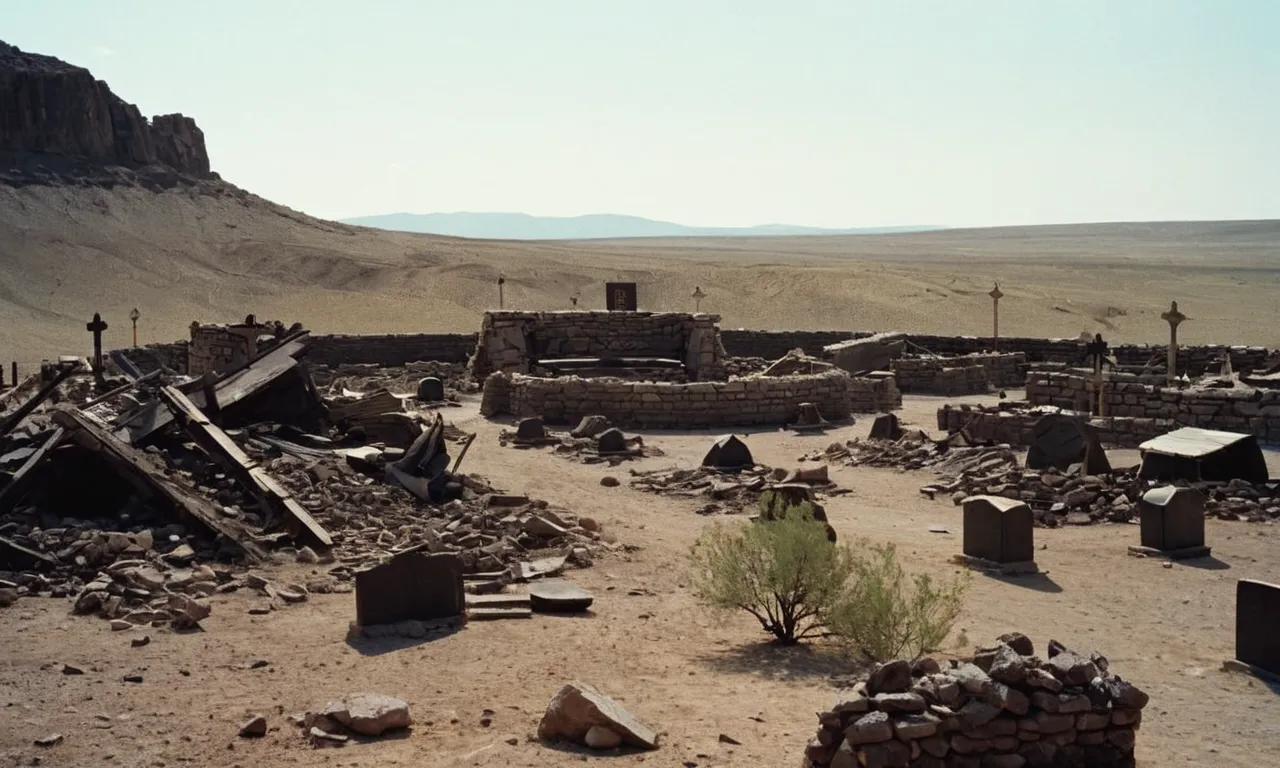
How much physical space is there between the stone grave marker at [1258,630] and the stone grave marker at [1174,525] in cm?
325

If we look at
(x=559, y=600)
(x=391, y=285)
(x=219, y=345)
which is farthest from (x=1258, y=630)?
(x=391, y=285)

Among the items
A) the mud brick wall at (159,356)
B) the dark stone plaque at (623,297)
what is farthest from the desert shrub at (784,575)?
the mud brick wall at (159,356)

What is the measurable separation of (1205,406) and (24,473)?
13.9 meters

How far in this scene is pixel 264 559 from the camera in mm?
10312

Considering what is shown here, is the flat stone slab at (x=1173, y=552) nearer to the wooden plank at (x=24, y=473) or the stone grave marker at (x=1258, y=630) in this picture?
the stone grave marker at (x=1258, y=630)

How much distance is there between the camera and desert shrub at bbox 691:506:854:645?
27.7ft

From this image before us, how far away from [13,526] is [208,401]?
314cm

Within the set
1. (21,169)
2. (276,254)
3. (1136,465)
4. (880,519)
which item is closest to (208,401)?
(880,519)

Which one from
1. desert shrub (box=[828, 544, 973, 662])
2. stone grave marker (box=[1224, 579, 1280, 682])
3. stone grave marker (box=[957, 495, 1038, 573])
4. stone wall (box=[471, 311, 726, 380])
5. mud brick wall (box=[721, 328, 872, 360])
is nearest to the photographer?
desert shrub (box=[828, 544, 973, 662])

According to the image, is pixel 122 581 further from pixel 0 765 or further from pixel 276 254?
pixel 276 254

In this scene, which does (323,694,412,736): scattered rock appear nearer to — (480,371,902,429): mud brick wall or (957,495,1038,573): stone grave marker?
(957,495,1038,573): stone grave marker

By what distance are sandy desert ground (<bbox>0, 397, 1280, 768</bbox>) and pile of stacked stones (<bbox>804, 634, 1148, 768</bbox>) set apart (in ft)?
1.40

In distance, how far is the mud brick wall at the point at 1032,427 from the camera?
55.8 ft

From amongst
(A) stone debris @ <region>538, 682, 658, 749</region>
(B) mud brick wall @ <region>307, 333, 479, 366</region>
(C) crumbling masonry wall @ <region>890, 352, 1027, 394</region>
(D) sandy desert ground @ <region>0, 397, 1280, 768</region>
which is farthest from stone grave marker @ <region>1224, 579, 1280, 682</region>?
(B) mud brick wall @ <region>307, 333, 479, 366</region>
